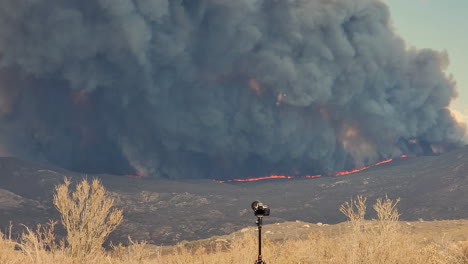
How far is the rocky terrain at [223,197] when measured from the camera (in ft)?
162

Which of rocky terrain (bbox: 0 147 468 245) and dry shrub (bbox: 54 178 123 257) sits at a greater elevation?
rocky terrain (bbox: 0 147 468 245)

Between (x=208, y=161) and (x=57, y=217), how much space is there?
49.1 metres

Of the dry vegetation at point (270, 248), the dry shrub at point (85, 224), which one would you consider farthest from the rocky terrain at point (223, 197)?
the dry vegetation at point (270, 248)

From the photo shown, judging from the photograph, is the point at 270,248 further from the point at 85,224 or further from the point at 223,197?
the point at 223,197

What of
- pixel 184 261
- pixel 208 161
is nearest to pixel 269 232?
pixel 184 261

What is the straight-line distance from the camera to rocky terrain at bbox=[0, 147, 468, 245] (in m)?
49.5

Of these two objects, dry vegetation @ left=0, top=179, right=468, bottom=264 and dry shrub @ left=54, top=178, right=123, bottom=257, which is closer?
dry vegetation @ left=0, top=179, right=468, bottom=264

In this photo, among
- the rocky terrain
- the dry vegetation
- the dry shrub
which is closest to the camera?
the dry vegetation

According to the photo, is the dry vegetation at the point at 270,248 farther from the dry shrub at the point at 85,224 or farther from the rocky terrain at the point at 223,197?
the rocky terrain at the point at 223,197

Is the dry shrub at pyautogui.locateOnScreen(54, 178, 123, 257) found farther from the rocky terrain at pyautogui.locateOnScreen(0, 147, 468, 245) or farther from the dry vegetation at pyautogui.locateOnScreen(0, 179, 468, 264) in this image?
the rocky terrain at pyautogui.locateOnScreen(0, 147, 468, 245)

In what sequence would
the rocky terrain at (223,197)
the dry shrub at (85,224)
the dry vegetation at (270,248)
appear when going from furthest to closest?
1. the rocky terrain at (223,197)
2. the dry shrub at (85,224)
3. the dry vegetation at (270,248)

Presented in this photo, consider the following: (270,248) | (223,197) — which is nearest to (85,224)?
(270,248)

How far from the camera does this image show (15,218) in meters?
49.5

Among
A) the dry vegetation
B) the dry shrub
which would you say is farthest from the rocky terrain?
the dry vegetation
